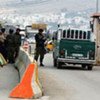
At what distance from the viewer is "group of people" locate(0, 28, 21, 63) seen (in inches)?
1249

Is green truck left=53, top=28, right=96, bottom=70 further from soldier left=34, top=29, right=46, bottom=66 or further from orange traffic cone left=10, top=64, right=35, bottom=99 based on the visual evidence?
orange traffic cone left=10, top=64, right=35, bottom=99

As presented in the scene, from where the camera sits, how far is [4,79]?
2333 centimetres

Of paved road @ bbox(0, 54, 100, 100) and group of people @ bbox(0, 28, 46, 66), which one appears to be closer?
paved road @ bbox(0, 54, 100, 100)

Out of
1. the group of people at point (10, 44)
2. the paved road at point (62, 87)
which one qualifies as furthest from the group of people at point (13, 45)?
the paved road at point (62, 87)

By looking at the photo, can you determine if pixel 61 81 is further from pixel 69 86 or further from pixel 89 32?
pixel 89 32

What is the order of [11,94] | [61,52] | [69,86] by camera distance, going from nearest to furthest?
[11,94]
[69,86]
[61,52]

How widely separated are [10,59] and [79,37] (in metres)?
3.93

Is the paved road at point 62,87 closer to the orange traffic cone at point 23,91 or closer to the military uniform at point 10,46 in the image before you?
the orange traffic cone at point 23,91

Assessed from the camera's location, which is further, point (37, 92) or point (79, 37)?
point (79, 37)

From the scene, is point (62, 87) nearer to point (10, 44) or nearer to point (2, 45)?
point (10, 44)

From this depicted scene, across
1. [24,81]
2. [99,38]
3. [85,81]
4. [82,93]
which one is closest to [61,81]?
[85,81]

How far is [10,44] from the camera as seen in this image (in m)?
31.9

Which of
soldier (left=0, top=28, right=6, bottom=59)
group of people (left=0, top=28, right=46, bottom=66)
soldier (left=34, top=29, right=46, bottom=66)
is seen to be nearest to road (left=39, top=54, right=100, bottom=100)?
soldier (left=34, top=29, right=46, bottom=66)

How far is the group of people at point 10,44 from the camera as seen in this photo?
31734 millimetres
